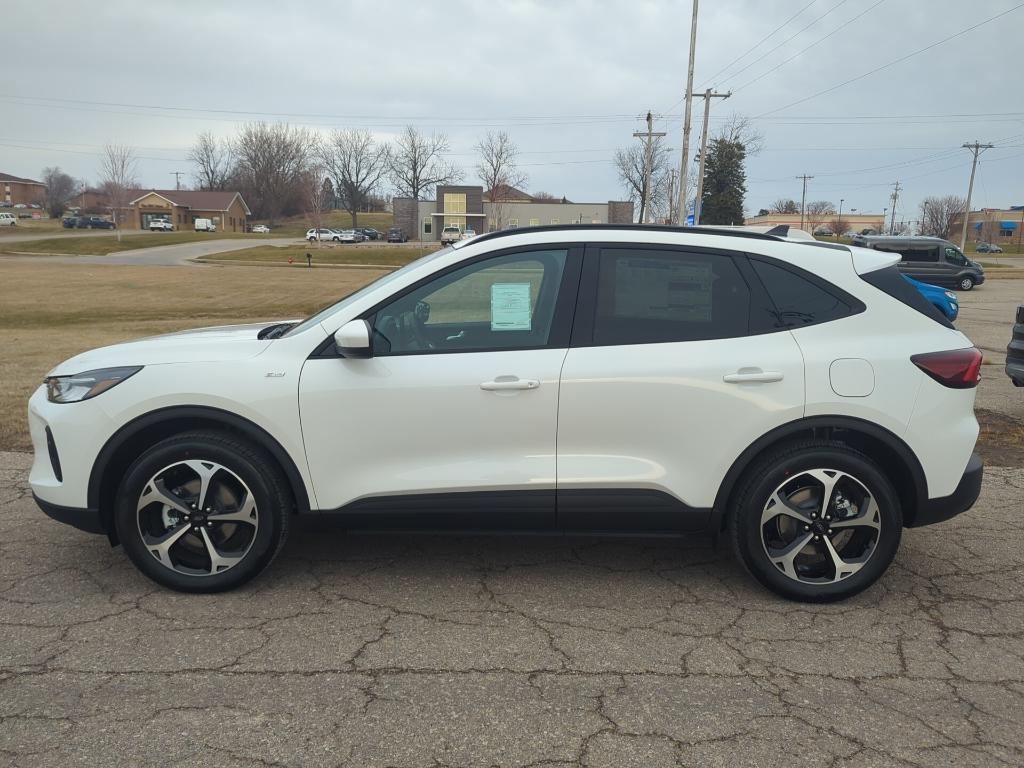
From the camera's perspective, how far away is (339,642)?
130 inches

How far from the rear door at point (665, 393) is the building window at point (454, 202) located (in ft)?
283

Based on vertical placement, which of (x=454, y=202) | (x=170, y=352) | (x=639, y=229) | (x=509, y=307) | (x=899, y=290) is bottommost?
(x=170, y=352)

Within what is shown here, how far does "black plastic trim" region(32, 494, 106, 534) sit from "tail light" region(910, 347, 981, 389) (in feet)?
12.4

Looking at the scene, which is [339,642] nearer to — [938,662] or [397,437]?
[397,437]

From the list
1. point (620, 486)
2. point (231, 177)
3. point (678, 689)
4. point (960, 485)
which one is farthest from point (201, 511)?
point (231, 177)

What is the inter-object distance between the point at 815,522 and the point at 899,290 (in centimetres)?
114

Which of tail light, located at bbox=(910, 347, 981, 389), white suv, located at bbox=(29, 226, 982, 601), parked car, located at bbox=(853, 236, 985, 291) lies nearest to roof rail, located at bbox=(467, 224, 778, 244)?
white suv, located at bbox=(29, 226, 982, 601)

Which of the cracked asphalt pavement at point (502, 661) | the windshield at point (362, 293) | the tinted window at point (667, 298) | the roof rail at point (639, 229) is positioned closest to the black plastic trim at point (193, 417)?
the cracked asphalt pavement at point (502, 661)

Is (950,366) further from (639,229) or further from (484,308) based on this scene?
(484,308)

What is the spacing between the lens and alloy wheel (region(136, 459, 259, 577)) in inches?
141

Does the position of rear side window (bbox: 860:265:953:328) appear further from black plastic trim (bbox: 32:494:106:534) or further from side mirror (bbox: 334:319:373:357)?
black plastic trim (bbox: 32:494:106:534)

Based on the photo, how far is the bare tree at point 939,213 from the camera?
98394mm

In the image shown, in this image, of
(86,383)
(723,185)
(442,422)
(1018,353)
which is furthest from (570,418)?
(723,185)

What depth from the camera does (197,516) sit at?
3.62m
